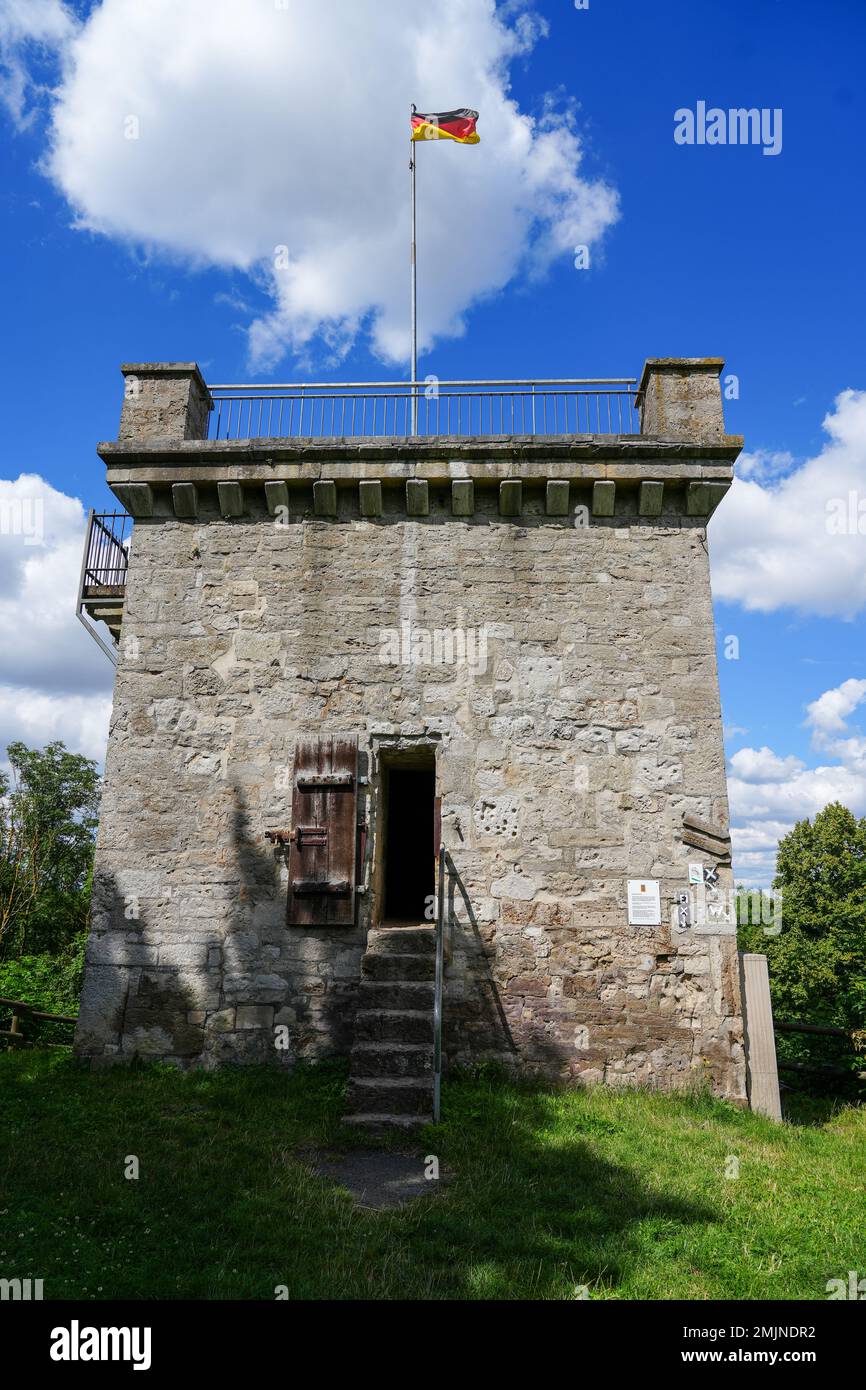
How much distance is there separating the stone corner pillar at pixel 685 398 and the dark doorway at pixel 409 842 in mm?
5043

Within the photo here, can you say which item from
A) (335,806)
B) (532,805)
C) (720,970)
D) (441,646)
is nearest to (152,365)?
(441,646)

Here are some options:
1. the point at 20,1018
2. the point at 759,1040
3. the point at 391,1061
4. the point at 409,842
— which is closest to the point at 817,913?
the point at 409,842

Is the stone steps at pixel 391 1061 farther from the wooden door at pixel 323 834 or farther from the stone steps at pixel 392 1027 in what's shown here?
the wooden door at pixel 323 834

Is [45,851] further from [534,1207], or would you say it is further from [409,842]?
[534,1207]

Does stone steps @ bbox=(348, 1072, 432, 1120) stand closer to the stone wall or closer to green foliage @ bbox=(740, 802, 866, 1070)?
the stone wall

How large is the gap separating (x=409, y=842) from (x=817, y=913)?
15479mm

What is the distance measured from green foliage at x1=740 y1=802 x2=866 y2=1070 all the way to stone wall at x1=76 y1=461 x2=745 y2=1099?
13099 mm

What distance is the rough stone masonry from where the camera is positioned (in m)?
7.59

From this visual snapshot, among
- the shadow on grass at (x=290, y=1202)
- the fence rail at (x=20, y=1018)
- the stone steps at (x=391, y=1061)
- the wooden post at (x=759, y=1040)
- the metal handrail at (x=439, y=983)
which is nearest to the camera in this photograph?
the shadow on grass at (x=290, y=1202)

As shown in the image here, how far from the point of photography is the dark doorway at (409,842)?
36.0 ft

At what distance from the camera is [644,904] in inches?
303

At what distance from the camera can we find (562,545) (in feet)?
27.9

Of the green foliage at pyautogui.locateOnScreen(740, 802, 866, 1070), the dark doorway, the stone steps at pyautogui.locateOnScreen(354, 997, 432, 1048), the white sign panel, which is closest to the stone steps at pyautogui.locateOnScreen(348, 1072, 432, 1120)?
the stone steps at pyautogui.locateOnScreen(354, 997, 432, 1048)

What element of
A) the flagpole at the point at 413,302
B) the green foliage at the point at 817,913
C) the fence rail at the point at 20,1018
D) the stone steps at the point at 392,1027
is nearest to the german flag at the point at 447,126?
the flagpole at the point at 413,302
